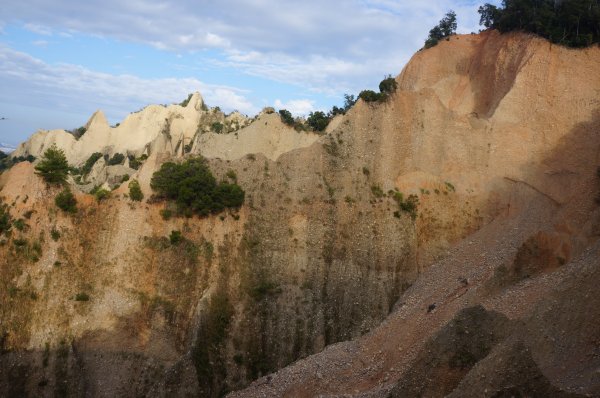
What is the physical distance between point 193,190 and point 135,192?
3.33 m

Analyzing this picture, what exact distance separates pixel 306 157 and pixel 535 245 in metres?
15.0

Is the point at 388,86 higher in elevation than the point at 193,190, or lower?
higher

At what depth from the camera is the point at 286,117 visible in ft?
130

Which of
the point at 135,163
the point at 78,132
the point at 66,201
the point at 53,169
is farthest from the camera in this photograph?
the point at 78,132

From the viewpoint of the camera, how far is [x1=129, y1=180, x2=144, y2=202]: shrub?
32188 millimetres

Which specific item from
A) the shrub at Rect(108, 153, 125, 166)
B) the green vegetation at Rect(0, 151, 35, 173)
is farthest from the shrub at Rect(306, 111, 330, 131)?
the green vegetation at Rect(0, 151, 35, 173)

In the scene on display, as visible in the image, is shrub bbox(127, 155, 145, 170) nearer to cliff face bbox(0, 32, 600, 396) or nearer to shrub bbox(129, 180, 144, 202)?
cliff face bbox(0, 32, 600, 396)

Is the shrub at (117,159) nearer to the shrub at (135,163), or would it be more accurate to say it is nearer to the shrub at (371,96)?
the shrub at (135,163)

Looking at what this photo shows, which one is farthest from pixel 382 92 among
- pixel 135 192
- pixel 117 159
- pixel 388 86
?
pixel 117 159

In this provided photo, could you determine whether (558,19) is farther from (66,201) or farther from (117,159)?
(117,159)

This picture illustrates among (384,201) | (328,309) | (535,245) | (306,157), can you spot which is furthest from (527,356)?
(306,157)

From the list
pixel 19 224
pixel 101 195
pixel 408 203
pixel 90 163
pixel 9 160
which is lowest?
pixel 19 224

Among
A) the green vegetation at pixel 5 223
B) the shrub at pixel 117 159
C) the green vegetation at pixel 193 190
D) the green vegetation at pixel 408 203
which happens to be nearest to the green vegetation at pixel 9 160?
the shrub at pixel 117 159

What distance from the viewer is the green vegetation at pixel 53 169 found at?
30.8 meters
